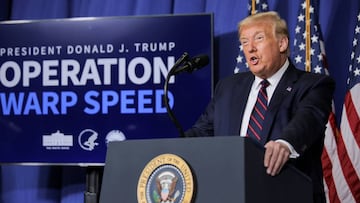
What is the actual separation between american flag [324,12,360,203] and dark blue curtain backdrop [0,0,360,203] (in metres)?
0.31

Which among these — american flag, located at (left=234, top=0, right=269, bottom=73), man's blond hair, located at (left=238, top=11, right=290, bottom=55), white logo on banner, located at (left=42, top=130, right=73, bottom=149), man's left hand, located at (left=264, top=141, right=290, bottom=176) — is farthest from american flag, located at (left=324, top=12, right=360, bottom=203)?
man's left hand, located at (left=264, top=141, right=290, bottom=176)

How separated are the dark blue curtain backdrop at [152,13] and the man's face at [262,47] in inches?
71.9

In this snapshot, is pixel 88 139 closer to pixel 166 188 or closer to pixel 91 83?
pixel 91 83

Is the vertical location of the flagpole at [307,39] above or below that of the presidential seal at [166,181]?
above

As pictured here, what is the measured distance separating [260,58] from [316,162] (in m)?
0.46

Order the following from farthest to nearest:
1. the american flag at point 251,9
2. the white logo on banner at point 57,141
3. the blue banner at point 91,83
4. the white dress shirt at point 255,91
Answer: the white logo on banner at point 57,141
the blue banner at point 91,83
the american flag at point 251,9
the white dress shirt at point 255,91

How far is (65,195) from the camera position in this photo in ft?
16.0

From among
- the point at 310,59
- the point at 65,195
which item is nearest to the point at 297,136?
the point at 310,59

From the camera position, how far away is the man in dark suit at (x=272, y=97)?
2.29 meters

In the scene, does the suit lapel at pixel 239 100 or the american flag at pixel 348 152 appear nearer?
the suit lapel at pixel 239 100

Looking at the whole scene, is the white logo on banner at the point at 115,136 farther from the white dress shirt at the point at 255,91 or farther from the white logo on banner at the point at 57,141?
the white dress shirt at the point at 255,91

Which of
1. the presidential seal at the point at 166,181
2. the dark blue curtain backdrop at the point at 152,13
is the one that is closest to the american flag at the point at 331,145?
the dark blue curtain backdrop at the point at 152,13

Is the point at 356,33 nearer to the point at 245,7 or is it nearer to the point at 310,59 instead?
the point at 310,59

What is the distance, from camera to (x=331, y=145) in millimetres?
3967
